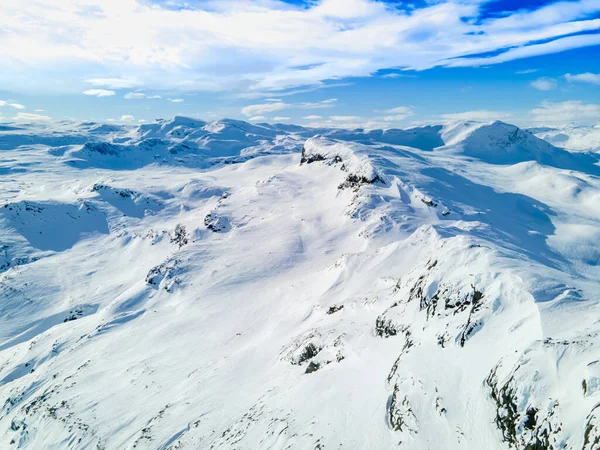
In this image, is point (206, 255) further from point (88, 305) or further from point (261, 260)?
point (88, 305)

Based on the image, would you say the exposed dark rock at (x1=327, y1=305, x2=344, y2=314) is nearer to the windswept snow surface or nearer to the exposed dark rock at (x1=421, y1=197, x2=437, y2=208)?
the windswept snow surface

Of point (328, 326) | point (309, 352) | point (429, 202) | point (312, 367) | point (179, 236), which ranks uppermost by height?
point (429, 202)

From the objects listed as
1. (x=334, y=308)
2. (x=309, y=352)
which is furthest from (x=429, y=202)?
(x=309, y=352)

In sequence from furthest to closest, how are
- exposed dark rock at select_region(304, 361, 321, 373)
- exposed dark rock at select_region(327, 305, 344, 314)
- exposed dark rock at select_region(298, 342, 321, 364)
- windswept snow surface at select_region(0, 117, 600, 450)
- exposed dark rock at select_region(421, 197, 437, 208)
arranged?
exposed dark rock at select_region(421, 197, 437, 208) → exposed dark rock at select_region(327, 305, 344, 314) → exposed dark rock at select_region(298, 342, 321, 364) → exposed dark rock at select_region(304, 361, 321, 373) → windswept snow surface at select_region(0, 117, 600, 450)

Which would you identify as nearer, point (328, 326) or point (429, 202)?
point (328, 326)

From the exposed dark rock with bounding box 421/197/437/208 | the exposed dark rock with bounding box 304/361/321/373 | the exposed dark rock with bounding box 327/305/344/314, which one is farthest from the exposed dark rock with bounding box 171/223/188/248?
the exposed dark rock with bounding box 304/361/321/373

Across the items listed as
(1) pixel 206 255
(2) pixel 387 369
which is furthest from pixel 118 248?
(2) pixel 387 369

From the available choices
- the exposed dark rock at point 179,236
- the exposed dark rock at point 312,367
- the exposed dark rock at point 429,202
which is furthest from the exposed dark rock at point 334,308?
the exposed dark rock at point 179,236

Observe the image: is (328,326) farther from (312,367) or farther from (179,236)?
(179,236)
